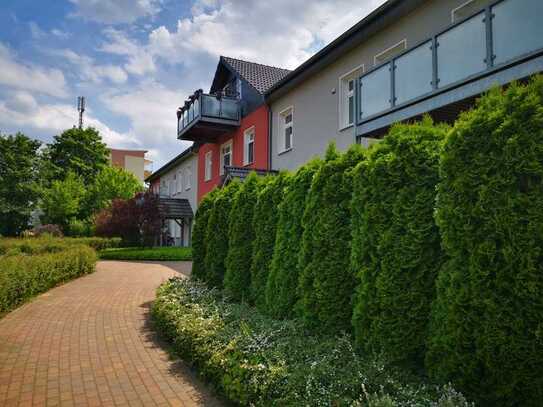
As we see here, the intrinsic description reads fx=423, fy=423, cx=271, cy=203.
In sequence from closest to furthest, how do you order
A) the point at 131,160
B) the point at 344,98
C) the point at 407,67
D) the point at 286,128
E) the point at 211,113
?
the point at 407,67 → the point at 344,98 → the point at 286,128 → the point at 211,113 → the point at 131,160

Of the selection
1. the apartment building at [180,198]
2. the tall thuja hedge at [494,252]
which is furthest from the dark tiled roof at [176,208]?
the tall thuja hedge at [494,252]

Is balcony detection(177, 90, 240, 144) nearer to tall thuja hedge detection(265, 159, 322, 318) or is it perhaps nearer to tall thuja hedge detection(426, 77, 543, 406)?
tall thuja hedge detection(265, 159, 322, 318)

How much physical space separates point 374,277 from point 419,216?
29.9 inches

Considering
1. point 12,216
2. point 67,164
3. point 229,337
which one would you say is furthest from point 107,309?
point 67,164

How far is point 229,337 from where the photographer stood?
16.0ft

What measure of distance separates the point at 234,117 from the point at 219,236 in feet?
40.7

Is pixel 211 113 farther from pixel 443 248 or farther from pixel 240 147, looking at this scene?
pixel 443 248

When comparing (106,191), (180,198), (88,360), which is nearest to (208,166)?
(180,198)

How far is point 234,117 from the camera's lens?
65.0ft

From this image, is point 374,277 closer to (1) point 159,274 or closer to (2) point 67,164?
(1) point 159,274

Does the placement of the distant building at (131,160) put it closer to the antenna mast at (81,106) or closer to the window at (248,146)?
the antenna mast at (81,106)

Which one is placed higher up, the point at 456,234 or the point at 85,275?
the point at 456,234

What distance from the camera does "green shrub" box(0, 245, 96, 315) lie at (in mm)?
8156

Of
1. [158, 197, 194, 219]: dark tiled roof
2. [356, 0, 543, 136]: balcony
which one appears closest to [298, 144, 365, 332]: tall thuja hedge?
[356, 0, 543, 136]: balcony
